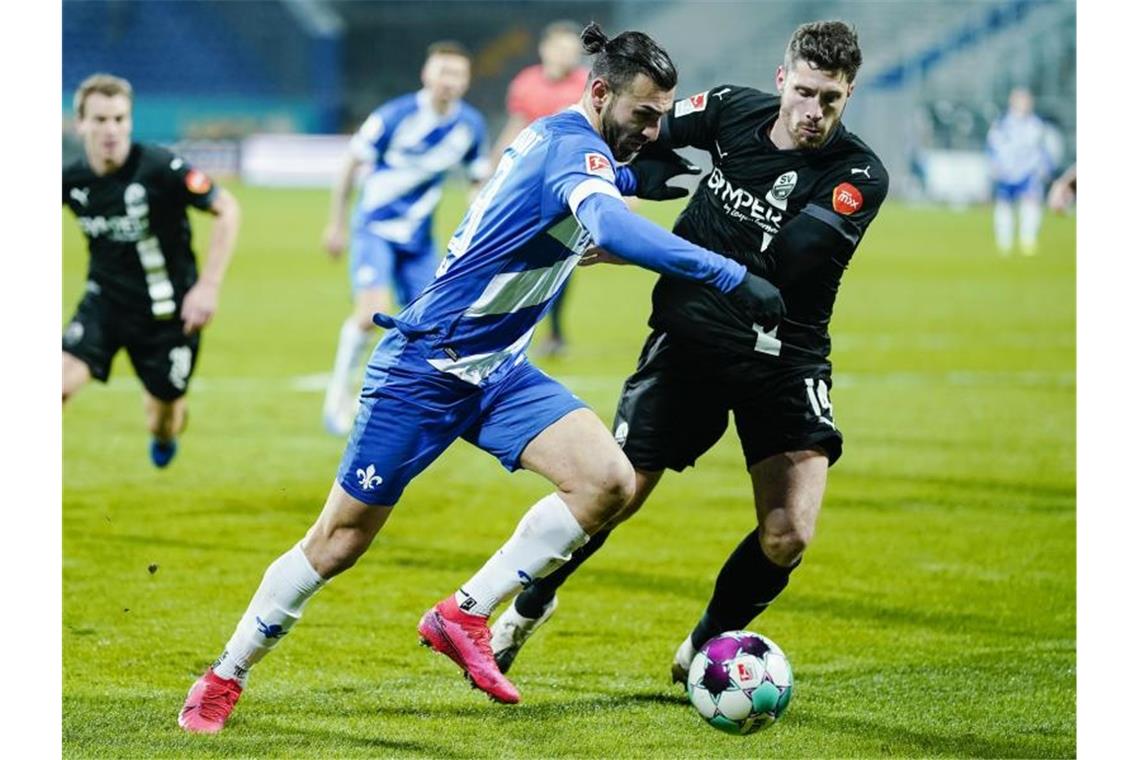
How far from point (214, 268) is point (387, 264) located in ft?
9.71

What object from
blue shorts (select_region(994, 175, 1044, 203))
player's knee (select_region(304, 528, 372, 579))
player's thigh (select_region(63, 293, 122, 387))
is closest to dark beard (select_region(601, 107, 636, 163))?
player's knee (select_region(304, 528, 372, 579))

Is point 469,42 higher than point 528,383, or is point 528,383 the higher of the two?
point 469,42

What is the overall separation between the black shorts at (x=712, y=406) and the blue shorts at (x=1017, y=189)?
2186cm

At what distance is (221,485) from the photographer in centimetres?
916

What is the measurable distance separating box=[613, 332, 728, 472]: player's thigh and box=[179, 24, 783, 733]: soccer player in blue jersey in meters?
0.50

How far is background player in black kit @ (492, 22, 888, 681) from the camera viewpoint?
5.18 meters

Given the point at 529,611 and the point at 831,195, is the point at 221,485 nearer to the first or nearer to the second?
the point at 529,611

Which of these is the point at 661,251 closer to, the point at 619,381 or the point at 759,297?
the point at 759,297

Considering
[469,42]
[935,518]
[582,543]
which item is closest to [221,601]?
[582,543]

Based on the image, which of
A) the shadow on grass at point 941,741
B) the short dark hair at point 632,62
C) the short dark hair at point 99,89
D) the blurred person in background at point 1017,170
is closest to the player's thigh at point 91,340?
the short dark hair at point 99,89

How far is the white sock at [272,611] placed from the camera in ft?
16.2

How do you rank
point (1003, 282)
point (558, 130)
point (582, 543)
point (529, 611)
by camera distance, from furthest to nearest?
point (1003, 282) < point (529, 611) < point (582, 543) < point (558, 130)

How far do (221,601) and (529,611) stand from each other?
5.46 ft
